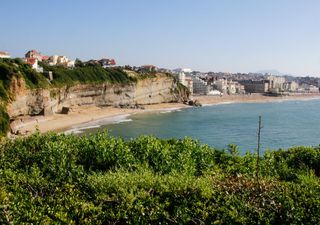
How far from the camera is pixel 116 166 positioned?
56.2 feet

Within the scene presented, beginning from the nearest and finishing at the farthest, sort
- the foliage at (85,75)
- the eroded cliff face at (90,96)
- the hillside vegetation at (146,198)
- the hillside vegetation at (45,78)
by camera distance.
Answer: the hillside vegetation at (146,198)
the hillside vegetation at (45,78)
the eroded cliff face at (90,96)
the foliage at (85,75)

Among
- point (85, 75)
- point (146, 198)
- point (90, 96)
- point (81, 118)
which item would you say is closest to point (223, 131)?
point (81, 118)

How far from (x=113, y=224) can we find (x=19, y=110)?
60.1m

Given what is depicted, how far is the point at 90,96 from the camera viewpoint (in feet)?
305

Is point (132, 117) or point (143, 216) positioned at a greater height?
point (143, 216)

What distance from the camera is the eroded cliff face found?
67.7 m

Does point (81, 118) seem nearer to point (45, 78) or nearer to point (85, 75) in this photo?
point (45, 78)

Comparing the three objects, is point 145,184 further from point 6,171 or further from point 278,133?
point 278,133

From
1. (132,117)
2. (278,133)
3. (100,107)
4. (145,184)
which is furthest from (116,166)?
(100,107)

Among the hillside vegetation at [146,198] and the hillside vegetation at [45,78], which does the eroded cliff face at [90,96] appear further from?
the hillside vegetation at [146,198]

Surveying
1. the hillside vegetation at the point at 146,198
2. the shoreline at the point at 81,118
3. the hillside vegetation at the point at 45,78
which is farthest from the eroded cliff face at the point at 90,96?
the hillside vegetation at the point at 146,198

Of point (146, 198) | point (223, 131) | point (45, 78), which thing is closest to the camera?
point (146, 198)

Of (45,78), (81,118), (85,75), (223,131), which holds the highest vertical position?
(85,75)

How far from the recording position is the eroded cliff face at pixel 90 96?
67.7 metres
